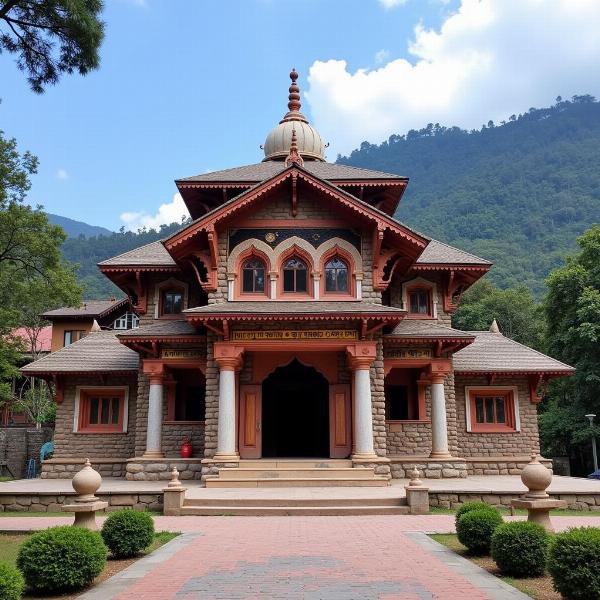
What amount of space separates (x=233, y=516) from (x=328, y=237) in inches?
372

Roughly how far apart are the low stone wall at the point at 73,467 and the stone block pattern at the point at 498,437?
12.1m

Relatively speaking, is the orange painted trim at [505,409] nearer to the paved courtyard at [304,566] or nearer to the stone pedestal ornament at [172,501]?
the paved courtyard at [304,566]

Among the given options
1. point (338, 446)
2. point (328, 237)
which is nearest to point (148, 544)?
point (338, 446)

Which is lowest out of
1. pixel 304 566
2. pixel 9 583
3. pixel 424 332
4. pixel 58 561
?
pixel 304 566

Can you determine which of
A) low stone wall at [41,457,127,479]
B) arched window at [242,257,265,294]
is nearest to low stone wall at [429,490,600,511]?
arched window at [242,257,265,294]

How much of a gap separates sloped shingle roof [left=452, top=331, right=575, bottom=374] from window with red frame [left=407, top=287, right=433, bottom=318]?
1.85 metres

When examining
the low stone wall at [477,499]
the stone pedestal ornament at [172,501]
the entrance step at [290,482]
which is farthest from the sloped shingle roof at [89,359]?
the low stone wall at [477,499]

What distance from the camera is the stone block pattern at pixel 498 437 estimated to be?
74.8 ft

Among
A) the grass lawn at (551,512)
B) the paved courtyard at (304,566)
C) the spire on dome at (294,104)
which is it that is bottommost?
the paved courtyard at (304,566)

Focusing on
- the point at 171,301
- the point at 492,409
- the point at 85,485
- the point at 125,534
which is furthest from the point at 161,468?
the point at 492,409

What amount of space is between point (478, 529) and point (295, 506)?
5.75 m

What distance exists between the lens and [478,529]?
9.80 metres

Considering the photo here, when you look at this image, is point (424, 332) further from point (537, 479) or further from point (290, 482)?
point (537, 479)

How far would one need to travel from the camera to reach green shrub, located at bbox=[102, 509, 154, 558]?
974cm
